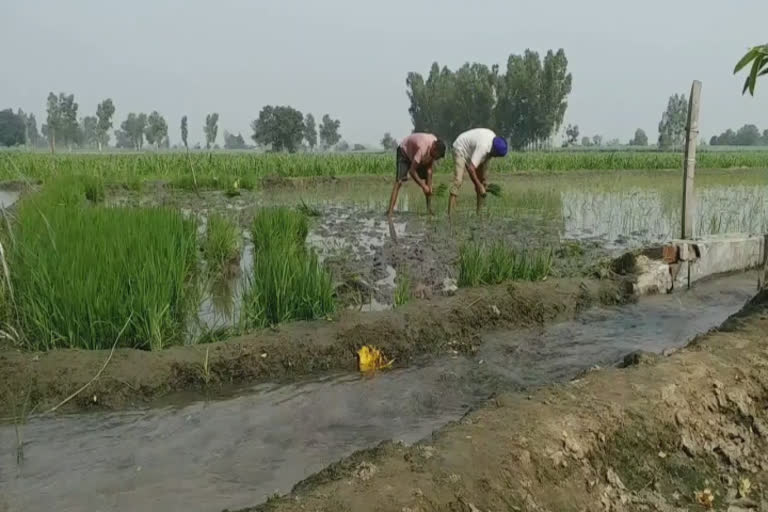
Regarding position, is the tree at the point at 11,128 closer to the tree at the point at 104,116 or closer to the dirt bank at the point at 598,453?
the tree at the point at 104,116

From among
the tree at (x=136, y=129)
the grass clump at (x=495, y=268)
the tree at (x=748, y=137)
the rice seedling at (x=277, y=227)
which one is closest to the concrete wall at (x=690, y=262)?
the grass clump at (x=495, y=268)

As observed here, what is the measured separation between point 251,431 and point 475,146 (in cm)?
627

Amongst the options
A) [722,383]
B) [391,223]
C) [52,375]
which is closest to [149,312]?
[52,375]

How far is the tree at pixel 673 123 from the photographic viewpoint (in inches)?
2508

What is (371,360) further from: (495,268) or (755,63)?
(755,63)

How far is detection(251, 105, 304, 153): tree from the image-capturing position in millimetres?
51656

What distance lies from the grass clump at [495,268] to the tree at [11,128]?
260ft

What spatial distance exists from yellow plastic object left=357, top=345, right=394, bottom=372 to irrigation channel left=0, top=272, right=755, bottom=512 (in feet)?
0.35

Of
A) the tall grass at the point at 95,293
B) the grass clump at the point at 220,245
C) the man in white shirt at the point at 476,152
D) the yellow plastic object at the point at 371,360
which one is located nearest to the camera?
the tall grass at the point at 95,293

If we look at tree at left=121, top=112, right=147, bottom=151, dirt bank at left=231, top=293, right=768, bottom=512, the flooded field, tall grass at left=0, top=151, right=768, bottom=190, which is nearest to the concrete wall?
the flooded field

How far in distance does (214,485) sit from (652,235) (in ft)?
23.9

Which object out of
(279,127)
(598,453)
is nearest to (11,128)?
(279,127)

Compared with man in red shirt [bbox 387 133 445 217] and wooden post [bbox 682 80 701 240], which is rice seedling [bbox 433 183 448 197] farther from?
wooden post [bbox 682 80 701 240]

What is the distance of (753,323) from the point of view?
3.50 meters
